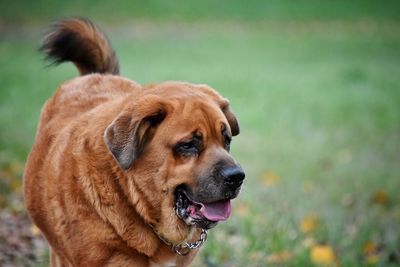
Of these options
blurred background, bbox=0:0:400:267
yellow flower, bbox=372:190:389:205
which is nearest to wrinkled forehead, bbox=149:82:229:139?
blurred background, bbox=0:0:400:267

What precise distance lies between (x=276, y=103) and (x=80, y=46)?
9262mm

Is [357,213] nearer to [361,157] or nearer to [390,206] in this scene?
[390,206]

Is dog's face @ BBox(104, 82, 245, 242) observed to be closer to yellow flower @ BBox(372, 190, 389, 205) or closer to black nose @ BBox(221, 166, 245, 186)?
black nose @ BBox(221, 166, 245, 186)

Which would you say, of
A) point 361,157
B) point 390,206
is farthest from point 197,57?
point 390,206

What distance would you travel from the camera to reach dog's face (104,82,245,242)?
4.05m

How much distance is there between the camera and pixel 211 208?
165 inches

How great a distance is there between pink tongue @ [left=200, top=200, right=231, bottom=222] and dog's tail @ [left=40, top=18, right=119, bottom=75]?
2251 mm

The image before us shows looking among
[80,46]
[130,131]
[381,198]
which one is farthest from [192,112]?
[381,198]

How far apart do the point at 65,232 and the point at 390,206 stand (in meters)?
4.81

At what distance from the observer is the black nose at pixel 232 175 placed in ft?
13.2

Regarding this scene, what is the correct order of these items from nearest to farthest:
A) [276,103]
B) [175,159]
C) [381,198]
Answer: [175,159] → [381,198] → [276,103]

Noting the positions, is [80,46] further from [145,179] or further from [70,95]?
[145,179]

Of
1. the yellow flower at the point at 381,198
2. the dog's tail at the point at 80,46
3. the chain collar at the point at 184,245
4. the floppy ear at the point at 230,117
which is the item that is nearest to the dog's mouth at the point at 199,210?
the chain collar at the point at 184,245

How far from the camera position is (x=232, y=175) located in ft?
13.2
